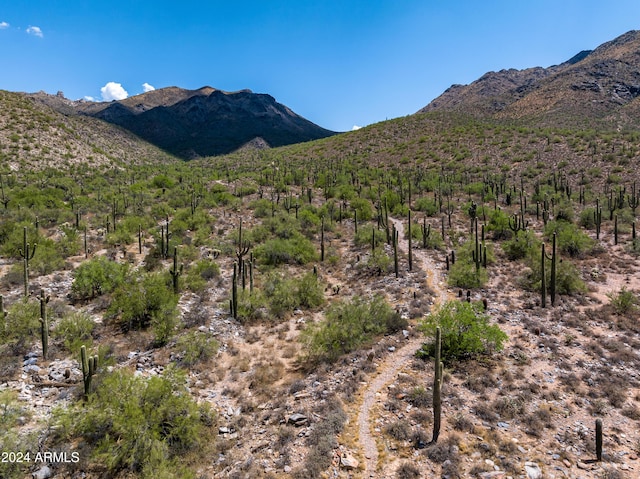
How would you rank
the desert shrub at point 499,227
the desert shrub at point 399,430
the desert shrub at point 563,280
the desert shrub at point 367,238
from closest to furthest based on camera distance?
the desert shrub at point 399,430, the desert shrub at point 563,280, the desert shrub at point 367,238, the desert shrub at point 499,227

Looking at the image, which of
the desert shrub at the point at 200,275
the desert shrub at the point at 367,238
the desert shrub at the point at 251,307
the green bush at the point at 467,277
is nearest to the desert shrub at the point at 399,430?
the desert shrub at the point at 251,307

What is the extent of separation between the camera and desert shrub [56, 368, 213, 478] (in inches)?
263

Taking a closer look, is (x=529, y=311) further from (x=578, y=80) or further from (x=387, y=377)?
(x=578, y=80)

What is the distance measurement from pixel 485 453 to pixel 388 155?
49.0 meters

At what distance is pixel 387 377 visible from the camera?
968 cm

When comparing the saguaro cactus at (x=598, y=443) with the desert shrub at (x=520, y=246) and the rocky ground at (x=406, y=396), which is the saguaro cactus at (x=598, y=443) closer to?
the rocky ground at (x=406, y=396)

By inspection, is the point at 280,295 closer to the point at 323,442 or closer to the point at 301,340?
the point at 301,340

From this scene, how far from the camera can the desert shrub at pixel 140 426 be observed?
667cm

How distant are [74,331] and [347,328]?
28.8ft

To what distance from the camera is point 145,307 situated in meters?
12.7

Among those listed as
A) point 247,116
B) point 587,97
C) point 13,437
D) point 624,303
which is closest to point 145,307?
point 13,437

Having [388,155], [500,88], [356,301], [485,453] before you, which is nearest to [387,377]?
[485,453]

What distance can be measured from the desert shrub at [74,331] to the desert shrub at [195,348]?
281 centimetres

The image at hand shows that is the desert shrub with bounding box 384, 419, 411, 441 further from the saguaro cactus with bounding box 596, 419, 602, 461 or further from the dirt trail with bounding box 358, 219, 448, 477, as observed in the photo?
the saguaro cactus with bounding box 596, 419, 602, 461
